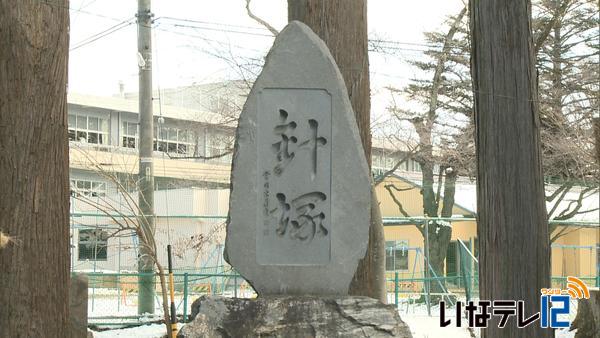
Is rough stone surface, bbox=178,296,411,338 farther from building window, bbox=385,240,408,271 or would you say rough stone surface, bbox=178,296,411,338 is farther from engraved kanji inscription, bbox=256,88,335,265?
building window, bbox=385,240,408,271

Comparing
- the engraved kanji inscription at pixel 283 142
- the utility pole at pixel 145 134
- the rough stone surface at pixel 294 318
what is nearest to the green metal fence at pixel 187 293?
the utility pole at pixel 145 134

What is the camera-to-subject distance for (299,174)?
7.12 m

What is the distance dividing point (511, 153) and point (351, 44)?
2971 millimetres

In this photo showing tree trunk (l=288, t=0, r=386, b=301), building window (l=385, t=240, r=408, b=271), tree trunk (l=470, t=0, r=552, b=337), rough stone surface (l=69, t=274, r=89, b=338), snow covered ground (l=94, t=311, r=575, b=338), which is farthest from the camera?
building window (l=385, t=240, r=408, b=271)

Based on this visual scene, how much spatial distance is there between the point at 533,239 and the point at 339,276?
5.32 feet

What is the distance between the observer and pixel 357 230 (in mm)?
7113

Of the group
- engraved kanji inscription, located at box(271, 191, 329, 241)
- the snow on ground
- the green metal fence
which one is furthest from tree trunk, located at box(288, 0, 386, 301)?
Result: the green metal fence

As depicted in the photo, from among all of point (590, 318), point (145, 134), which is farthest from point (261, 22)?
point (590, 318)

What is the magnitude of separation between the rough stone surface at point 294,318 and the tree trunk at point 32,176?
1.97m

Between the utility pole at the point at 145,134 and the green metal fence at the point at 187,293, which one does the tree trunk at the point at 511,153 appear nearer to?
the green metal fence at the point at 187,293

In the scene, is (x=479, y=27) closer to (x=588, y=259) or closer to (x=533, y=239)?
(x=533, y=239)

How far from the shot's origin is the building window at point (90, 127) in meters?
26.1

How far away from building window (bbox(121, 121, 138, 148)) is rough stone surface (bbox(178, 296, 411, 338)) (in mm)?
20907

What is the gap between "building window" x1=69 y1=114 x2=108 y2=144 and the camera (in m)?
26.1
